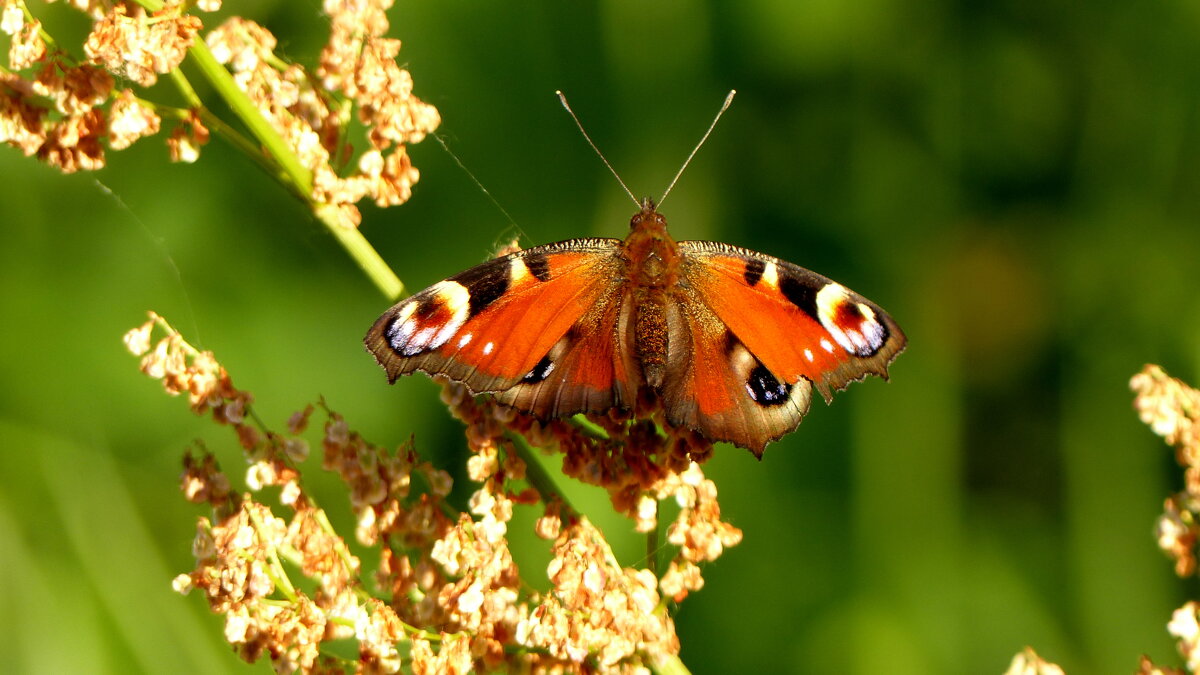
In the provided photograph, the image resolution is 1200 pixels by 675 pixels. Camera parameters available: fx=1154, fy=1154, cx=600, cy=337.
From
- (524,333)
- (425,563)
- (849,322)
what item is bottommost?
(849,322)

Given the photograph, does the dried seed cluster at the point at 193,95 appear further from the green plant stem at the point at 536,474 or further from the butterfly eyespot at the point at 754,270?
the butterfly eyespot at the point at 754,270

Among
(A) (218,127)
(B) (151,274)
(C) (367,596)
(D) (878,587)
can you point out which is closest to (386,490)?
(C) (367,596)

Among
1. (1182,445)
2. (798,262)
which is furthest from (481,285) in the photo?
(798,262)

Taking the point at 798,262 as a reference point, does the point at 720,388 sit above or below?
below

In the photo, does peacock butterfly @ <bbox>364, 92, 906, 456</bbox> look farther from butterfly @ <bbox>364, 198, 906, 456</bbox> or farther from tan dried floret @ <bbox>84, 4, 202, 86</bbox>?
tan dried floret @ <bbox>84, 4, 202, 86</bbox>

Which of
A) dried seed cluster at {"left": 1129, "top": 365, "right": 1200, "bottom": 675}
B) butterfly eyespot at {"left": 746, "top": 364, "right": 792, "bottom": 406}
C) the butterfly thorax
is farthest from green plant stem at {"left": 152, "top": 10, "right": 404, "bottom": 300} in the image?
dried seed cluster at {"left": 1129, "top": 365, "right": 1200, "bottom": 675}

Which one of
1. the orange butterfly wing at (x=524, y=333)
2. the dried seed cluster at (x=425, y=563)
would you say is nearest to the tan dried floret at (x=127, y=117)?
the dried seed cluster at (x=425, y=563)

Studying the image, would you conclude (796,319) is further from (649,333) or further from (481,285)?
(481,285)
